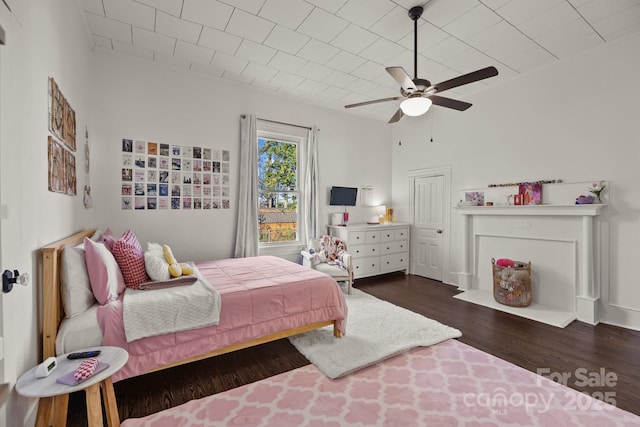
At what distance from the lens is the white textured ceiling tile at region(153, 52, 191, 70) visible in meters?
3.52

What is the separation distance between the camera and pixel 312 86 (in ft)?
14.2

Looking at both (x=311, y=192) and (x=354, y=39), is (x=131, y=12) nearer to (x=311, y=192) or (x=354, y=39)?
(x=354, y=39)

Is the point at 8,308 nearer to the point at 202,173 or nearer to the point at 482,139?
the point at 202,173

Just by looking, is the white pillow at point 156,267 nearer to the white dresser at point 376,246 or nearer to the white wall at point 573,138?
the white dresser at point 376,246

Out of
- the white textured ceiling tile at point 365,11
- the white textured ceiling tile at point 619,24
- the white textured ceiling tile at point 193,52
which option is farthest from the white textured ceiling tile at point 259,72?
the white textured ceiling tile at point 619,24

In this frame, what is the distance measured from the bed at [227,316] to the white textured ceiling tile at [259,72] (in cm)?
253

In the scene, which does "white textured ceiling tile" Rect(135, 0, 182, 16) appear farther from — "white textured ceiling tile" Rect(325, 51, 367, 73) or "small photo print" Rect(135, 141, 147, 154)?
"white textured ceiling tile" Rect(325, 51, 367, 73)

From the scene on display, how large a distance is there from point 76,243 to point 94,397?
132 centimetres

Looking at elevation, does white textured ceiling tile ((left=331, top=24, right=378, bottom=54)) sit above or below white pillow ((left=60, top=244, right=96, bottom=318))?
above

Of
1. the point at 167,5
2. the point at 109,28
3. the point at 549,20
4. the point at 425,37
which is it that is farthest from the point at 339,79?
the point at 109,28

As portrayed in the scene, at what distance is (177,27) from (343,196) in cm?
341

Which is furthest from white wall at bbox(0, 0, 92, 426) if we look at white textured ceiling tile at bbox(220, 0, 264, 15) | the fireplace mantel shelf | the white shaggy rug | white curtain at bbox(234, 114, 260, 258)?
the fireplace mantel shelf

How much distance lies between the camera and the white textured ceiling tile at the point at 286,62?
351 cm

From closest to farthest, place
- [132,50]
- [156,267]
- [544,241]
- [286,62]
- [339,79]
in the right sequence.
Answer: [156,267]
[132,50]
[286,62]
[544,241]
[339,79]
